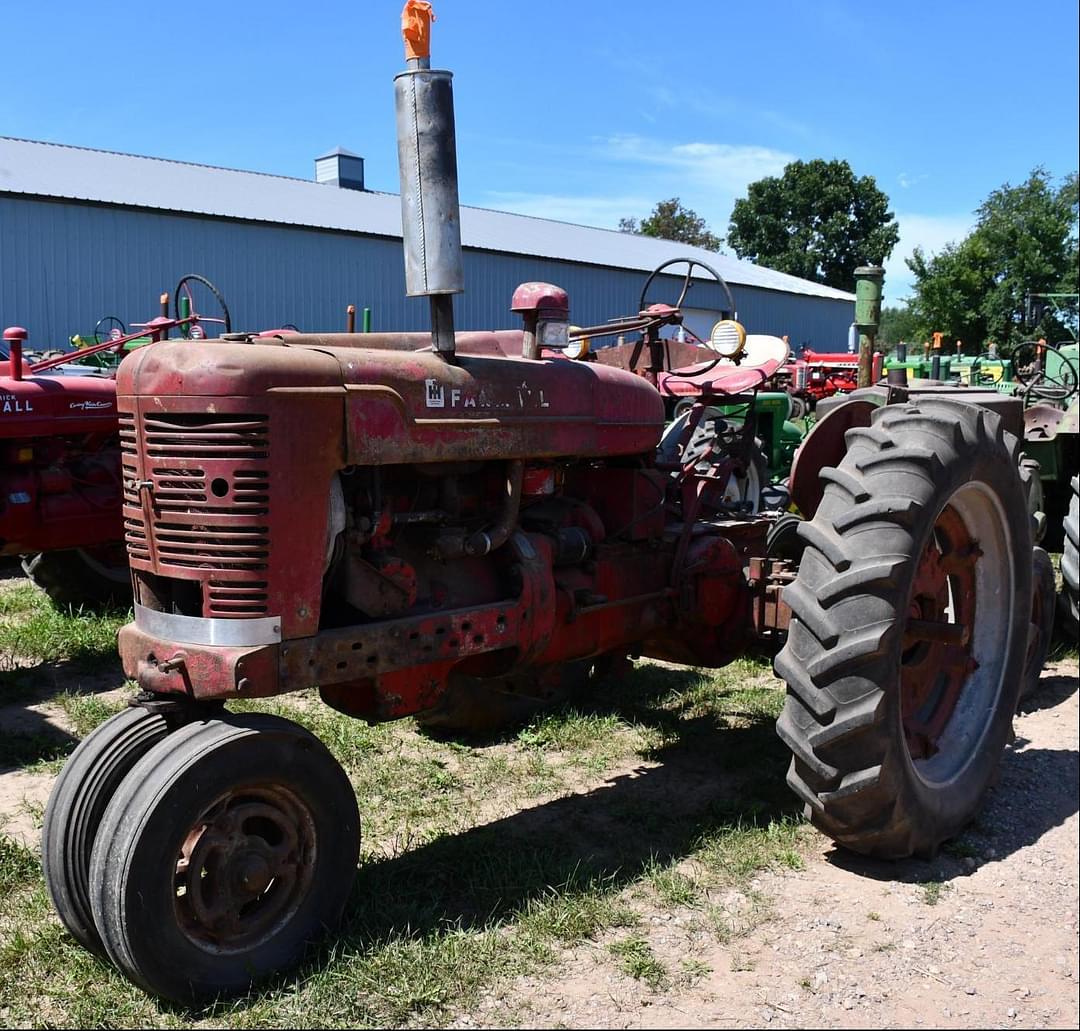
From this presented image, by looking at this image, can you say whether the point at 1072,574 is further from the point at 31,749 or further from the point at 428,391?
the point at 31,749

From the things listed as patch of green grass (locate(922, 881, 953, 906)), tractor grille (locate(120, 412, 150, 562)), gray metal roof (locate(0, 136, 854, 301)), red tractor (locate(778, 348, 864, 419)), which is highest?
gray metal roof (locate(0, 136, 854, 301))

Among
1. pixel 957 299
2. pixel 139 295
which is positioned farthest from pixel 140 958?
pixel 957 299

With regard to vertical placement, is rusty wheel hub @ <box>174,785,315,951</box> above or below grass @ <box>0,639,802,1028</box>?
above

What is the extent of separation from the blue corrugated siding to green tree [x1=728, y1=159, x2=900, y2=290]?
23.7 meters

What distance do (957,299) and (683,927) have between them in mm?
35177

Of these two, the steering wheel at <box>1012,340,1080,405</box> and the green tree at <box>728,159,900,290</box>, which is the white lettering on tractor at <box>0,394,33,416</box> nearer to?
the steering wheel at <box>1012,340,1080,405</box>

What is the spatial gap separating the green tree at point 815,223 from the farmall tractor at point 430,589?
137 ft

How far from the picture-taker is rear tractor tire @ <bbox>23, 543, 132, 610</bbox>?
7094 mm

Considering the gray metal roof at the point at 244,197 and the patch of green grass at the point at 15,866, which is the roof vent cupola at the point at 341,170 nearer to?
the gray metal roof at the point at 244,197

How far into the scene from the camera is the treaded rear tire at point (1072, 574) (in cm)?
583

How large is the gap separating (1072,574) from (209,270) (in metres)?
14.4

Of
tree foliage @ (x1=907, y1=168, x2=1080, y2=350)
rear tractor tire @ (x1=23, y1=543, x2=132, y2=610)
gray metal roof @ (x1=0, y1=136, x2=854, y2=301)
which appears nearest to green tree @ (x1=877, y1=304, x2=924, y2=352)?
tree foliage @ (x1=907, y1=168, x2=1080, y2=350)

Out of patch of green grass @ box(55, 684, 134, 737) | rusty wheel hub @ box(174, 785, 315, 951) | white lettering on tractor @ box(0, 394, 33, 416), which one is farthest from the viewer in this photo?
white lettering on tractor @ box(0, 394, 33, 416)

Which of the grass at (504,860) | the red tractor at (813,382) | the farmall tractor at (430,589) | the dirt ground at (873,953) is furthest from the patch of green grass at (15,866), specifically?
the red tractor at (813,382)
